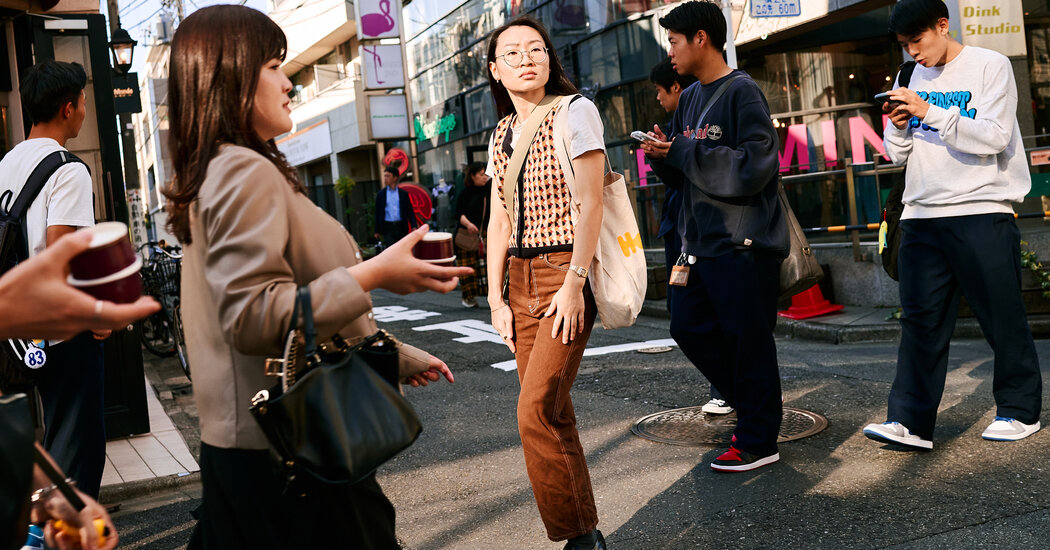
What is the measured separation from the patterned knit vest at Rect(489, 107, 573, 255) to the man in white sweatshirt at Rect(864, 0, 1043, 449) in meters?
1.91

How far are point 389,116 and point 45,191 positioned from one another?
22.0 meters

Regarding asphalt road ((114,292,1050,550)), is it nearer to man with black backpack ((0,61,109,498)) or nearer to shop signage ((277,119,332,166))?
man with black backpack ((0,61,109,498))

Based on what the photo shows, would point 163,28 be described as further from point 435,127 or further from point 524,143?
point 524,143

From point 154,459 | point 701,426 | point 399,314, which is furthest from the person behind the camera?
point 399,314

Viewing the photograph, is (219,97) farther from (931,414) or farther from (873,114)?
(873,114)

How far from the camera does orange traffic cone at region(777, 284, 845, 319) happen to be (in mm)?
8789

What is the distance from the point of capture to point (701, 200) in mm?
4297

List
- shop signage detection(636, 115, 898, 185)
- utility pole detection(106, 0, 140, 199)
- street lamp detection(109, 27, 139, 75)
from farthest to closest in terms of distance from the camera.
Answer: utility pole detection(106, 0, 140, 199) < street lamp detection(109, 27, 139, 75) < shop signage detection(636, 115, 898, 185)

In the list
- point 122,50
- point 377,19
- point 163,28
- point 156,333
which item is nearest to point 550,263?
point 156,333

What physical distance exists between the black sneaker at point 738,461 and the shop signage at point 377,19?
22304mm

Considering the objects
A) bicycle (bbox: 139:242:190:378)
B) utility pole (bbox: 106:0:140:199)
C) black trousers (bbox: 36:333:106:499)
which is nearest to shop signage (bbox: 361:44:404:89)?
utility pole (bbox: 106:0:140:199)

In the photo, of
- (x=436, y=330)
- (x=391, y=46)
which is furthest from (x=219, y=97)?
(x=391, y=46)

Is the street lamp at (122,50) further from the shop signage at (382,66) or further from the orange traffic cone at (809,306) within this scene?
the orange traffic cone at (809,306)

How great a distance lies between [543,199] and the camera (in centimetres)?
317
